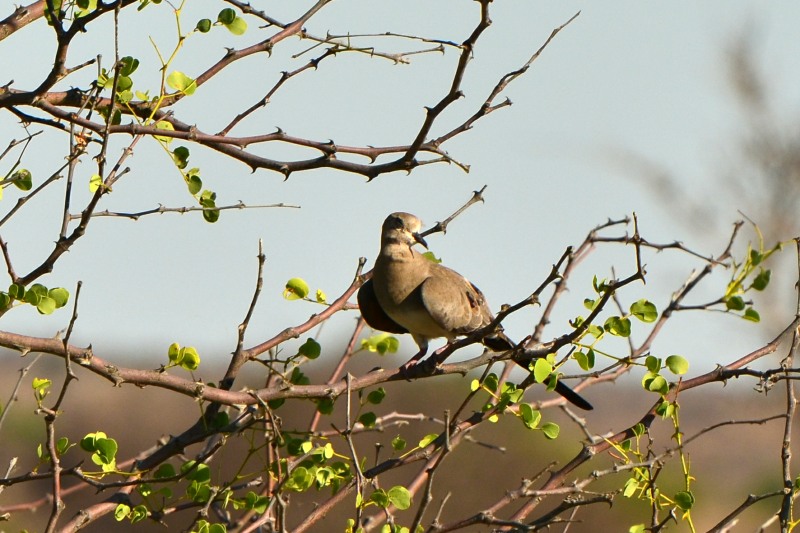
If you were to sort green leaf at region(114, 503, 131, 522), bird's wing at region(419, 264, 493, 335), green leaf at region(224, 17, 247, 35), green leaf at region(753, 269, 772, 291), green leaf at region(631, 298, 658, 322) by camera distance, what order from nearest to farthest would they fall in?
green leaf at region(753, 269, 772, 291), green leaf at region(631, 298, 658, 322), green leaf at region(114, 503, 131, 522), green leaf at region(224, 17, 247, 35), bird's wing at region(419, 264, 493, 335)

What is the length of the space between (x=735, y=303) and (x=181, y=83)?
1.65 meters

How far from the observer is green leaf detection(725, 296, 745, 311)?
2.15 meters

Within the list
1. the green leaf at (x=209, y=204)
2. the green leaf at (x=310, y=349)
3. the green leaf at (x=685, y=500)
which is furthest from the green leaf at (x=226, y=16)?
the green leaf at (x=685, y=500)

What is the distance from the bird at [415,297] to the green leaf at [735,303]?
2.47 meters

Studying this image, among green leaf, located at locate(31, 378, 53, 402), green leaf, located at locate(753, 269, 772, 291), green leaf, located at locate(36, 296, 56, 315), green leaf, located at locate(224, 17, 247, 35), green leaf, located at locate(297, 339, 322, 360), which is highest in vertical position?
green leaf, located at locate(224, 17, 247, 35)

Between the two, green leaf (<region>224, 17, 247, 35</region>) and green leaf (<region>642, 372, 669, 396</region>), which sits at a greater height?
green leaf (<region>224, 17, 247, 35</region>)

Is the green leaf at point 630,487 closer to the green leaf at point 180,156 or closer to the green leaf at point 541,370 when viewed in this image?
the green leaf at point 541,370

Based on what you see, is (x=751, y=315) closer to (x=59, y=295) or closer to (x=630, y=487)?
(x=630, y=487)

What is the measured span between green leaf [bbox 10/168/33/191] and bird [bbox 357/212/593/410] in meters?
1.98

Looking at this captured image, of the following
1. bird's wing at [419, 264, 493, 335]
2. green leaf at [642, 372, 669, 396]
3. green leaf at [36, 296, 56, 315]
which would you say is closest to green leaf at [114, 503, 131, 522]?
green leaf at [36, 296, 56, 315]

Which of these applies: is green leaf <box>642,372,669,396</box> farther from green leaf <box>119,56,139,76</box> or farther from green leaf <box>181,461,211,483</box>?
green leaf <box>119,56,139,76</box>

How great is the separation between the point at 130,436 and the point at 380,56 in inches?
751

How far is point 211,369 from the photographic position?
27.9m

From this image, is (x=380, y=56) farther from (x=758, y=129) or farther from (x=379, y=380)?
(x=758, y=129)
